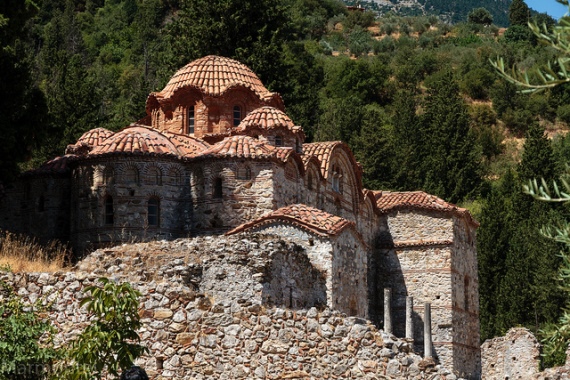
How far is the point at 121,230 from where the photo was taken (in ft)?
79.2

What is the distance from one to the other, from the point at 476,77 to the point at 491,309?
37.1m

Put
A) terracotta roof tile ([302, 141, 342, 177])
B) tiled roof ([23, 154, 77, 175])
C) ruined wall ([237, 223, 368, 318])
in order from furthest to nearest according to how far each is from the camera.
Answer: terracotta roof tile ([302, 141, 342, 177]), tiled roof ([23, 154, 77, 175]), ruined wall ([237, 223, 368, 318])

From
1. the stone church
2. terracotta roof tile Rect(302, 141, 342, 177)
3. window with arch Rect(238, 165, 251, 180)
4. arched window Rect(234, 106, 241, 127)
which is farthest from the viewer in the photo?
arched window Rect(234, 106, 241, 127)

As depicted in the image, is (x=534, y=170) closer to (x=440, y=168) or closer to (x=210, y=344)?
(x=440, y=168)

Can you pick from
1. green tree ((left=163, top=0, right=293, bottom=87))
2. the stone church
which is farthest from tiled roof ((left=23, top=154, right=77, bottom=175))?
green tree ((left=163, top=0, right=293, bottom=87))

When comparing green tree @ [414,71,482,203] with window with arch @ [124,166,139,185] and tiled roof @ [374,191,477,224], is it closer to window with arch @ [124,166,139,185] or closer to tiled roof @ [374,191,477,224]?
tiled roof @ [374,191,477,224]

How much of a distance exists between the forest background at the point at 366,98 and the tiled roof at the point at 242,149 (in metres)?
3.89

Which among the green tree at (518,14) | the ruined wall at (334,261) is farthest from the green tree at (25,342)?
the green tree at (518,14)

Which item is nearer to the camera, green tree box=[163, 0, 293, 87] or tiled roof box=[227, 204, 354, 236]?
tiled roof box=[227, 204, 354, 236]

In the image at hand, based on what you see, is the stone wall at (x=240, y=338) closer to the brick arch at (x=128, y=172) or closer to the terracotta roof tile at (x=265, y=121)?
the brick arch at (x=128, y=172)

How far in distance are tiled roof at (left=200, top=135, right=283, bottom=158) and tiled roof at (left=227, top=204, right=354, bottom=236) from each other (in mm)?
1963

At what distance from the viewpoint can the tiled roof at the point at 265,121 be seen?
1089 inches

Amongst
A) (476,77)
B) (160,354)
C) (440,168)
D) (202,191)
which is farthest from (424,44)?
(160,354)

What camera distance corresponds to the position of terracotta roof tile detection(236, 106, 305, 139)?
90.7 ft
